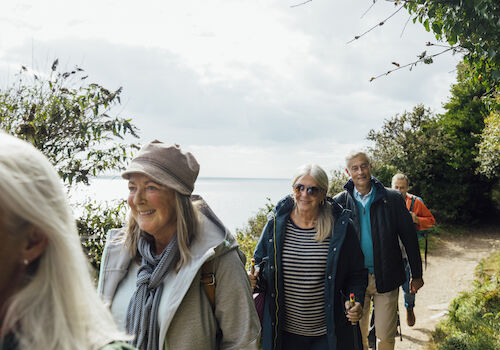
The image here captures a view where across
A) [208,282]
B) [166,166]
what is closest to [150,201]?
[166,166]

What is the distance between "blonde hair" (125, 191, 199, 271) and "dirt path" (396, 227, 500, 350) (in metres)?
4.84

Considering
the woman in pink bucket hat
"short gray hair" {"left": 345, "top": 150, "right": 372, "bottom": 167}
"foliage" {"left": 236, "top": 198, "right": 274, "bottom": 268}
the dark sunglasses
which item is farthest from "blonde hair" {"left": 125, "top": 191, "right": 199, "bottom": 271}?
"foliage" {"left": 236, "top": 198, "right": 274, "bottom": 268}

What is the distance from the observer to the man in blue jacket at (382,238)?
4105 millimetres

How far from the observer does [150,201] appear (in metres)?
1.99

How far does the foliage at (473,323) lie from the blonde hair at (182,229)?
4.23 meters

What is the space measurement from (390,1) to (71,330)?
12.0 feet

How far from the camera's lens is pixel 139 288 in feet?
6.48

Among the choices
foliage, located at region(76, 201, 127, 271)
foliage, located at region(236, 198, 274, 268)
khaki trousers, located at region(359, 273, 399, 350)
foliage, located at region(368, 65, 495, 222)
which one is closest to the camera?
khaki trousers, located at region(359, 273, 399, 350)

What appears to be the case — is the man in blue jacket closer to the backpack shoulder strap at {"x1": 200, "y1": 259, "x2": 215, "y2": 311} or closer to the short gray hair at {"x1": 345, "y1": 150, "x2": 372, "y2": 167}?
the short gray hair at {"x1": 345, "y1": 150, "x2": 372, "y2": 167}

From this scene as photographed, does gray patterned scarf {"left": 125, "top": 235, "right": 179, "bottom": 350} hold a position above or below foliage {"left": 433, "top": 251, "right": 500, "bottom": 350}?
above

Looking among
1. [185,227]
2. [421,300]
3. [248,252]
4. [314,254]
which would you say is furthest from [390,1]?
[421,300]

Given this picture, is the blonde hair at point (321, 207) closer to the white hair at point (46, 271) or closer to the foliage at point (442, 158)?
the white hair at point (46, 271)

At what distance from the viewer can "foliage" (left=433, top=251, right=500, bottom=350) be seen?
4.72m

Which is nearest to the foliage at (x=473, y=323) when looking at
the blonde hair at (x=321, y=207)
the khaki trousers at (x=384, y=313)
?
the khaki trousers at (x=384, y=313)
